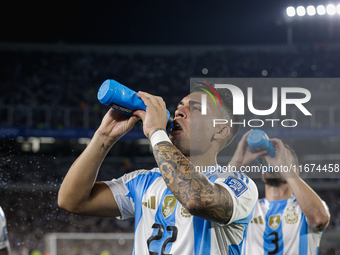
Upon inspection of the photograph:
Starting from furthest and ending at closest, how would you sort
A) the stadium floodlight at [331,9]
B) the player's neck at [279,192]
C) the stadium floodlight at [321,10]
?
the stadium floodlight at [321,10], the stadium floodlight at [331,9], the player's neck at [279,192]

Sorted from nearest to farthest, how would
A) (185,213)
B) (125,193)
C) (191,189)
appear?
(191,189) → (185,213) → (125,193)

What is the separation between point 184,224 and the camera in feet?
5.78

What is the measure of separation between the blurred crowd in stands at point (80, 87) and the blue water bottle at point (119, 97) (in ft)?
33.4

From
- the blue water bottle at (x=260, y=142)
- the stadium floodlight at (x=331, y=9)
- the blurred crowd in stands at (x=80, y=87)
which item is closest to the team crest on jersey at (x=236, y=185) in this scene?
the blue water bottle at (x=260, y=142)

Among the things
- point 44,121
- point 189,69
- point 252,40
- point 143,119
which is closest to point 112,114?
point 143,119

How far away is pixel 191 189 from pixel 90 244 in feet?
24.3

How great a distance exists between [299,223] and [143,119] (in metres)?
2.09

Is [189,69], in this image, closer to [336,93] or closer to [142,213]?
[336,93]

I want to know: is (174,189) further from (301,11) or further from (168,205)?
(301,11)

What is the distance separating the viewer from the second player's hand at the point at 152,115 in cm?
158

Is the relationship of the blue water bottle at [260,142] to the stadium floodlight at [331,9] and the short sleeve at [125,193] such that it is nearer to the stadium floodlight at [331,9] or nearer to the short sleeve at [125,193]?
the short sleeve at [125,193]

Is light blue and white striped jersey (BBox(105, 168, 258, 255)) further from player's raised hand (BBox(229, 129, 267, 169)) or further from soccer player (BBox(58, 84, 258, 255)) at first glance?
player's raised hand (BBox(229, 129, 267, 169))

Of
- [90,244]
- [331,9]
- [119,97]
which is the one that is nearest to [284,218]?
[119,97]

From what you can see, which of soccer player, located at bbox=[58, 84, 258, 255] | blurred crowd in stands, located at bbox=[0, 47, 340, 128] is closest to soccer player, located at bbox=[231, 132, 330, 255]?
soccer player, located at bbox=[58, 84, 258, 255]
